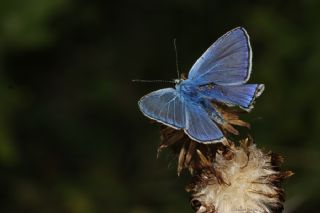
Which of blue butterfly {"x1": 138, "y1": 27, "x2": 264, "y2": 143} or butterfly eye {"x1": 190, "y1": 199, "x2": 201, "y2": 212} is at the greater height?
blue butterfly {"x1": 138, "y1": 27, "x2": 264, "y2": 143}

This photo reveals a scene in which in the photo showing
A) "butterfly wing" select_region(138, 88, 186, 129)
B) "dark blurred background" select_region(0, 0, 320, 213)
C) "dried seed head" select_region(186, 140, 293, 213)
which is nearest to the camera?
"butterfly wing" select_region(138, 88, 186, 129)

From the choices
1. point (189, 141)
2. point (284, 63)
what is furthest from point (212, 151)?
point (284, 63)

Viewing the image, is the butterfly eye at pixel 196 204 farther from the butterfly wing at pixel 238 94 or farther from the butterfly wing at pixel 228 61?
the butterfly wing at pixel 228 61

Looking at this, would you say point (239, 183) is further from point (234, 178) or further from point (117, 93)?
point (117, 93)

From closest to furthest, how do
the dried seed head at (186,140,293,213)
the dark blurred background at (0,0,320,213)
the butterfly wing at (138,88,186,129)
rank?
the butterfly wing at (138,88,186,129) → the dried seed head at (186,140,293,213) → the dark blurred background at (0,0,320,213)

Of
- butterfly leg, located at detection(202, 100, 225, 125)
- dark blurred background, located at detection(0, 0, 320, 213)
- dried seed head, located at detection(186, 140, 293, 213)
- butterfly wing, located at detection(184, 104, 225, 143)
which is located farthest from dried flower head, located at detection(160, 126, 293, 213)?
dark blurred background, located at detection(0, 0, 320, 213)

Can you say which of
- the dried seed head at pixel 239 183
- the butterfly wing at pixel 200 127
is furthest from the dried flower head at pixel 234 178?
the butterfly wing at pixel 200 127

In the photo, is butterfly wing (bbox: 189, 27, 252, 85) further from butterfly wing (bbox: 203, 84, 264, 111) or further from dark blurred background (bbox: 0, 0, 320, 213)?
dark blurred background (bbox: 0, 0, 320, 213)
